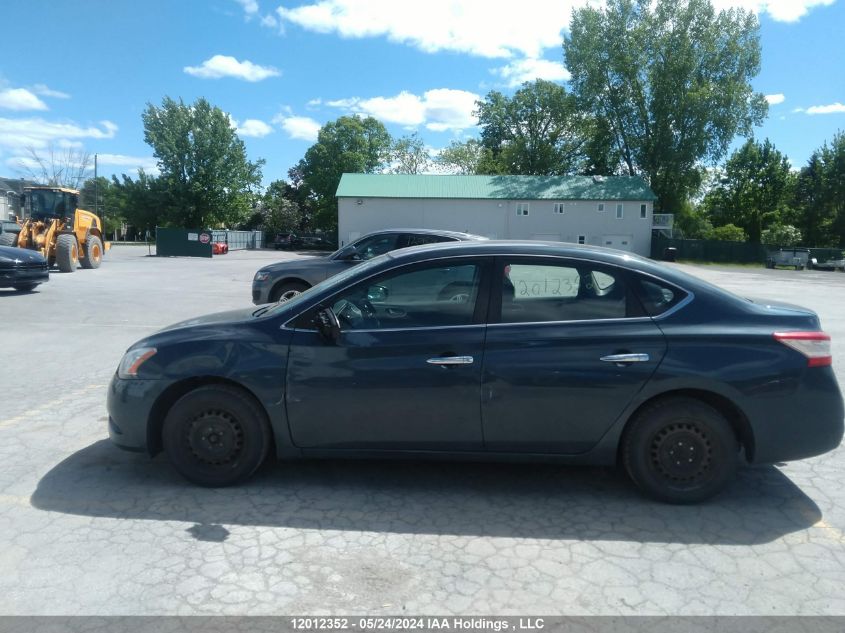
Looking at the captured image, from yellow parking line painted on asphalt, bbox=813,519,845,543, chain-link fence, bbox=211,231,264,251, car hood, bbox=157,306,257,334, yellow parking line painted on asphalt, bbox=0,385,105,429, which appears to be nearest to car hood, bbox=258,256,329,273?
yellow parking line painted on asphalt, bbox=0,385,105,429

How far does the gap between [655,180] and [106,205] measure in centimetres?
7201

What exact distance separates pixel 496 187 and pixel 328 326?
5017 cm

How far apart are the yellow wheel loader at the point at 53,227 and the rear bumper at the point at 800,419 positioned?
73.1ft

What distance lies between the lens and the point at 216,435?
4.16 meters

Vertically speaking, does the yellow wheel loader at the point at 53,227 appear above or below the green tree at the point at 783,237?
below

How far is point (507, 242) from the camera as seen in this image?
14.4ft

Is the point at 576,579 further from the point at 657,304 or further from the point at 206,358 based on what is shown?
the point at 206,358

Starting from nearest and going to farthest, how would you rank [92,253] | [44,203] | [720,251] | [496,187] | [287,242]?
[44,203], [92,253], [720,251], [496,187], [287,242]

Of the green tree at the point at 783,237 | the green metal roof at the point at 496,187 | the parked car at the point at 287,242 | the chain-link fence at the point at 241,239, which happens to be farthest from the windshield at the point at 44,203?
the green tree at the point at 783,237

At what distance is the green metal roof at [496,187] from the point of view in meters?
51.4

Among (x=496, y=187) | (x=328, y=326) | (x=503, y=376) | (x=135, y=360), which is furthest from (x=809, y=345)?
(x=496, y=187)

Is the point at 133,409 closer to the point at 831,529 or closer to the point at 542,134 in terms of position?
the point at 831,529

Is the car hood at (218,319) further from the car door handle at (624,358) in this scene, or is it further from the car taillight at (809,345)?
the car taillight at (809,345)

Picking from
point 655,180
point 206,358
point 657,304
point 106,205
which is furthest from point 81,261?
point 106,205
